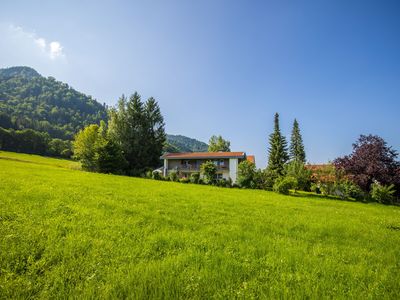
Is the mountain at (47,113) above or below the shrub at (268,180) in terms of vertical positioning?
above

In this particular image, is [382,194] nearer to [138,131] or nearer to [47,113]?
[138,131]

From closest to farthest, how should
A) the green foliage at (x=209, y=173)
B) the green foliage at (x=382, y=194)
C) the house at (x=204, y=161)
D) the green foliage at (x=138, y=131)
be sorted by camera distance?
the green foliage at (x=382, y=194) → the green foliage at (x=209, y=173) → the house at (x=204, y=161) → the green foliage at (x=138, y=131)

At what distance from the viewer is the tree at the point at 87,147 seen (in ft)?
142

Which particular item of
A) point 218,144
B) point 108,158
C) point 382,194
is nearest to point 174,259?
point 382,194

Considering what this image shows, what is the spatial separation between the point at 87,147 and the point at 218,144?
152 ft

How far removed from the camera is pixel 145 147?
2136 inches

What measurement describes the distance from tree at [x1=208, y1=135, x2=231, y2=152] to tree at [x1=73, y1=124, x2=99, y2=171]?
42.1m

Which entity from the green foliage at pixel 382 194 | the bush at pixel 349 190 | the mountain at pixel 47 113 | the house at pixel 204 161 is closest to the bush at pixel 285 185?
the bush at pixel 349 190

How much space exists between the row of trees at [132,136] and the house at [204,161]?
699cm

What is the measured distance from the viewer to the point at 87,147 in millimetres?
49031

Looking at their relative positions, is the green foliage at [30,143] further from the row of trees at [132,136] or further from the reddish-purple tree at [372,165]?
the reddish-purple tree at [372,165]

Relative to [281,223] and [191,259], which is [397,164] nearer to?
[281,223]

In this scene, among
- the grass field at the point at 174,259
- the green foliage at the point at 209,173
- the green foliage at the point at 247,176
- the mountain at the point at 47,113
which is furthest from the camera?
the mountain at the point at 47,113

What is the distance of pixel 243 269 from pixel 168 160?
47814 mm
